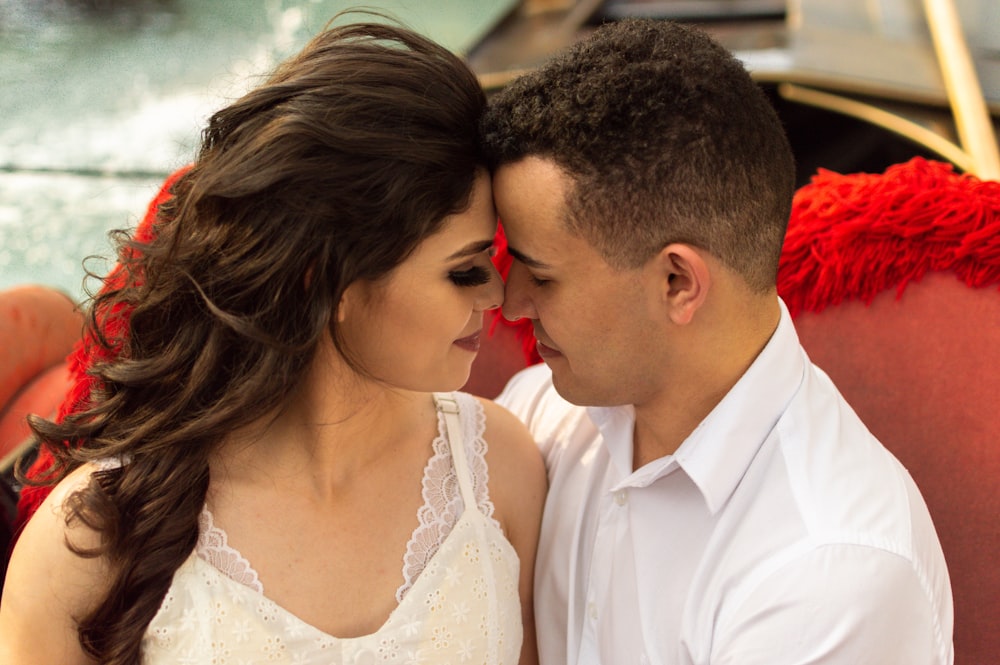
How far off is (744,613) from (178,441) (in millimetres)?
585

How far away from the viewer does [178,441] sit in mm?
1049

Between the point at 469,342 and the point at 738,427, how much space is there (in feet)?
0.98

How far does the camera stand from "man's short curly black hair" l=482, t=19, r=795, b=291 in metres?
0.98

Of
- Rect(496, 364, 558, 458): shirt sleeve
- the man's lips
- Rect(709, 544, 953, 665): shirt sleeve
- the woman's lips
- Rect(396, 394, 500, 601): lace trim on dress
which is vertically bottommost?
Rect(496, 364, 558, 458): shirt sleeve

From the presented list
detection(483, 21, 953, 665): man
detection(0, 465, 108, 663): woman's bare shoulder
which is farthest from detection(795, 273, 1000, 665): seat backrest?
detection(0, 465, 108, 663): woman's bare shoulder

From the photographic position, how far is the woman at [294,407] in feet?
3.17

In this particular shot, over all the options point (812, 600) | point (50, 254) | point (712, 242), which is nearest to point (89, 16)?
point (50, 254)

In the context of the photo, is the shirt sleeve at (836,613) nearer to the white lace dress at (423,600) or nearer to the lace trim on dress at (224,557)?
the white lace dress at (423,600)

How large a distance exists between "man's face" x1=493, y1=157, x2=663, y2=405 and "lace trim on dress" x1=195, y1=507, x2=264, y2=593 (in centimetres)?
38

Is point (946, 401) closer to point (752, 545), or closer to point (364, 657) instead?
point (752, 545)

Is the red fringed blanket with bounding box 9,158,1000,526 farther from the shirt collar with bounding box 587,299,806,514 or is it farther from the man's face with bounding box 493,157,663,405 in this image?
the man's face with bounding box 493,157,663,405

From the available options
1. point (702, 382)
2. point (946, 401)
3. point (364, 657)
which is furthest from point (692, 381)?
point (364, 657)

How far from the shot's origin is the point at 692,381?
3.67 ft

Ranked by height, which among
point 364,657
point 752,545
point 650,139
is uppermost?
point 650,139
